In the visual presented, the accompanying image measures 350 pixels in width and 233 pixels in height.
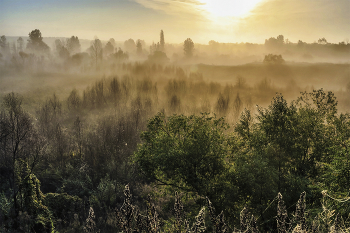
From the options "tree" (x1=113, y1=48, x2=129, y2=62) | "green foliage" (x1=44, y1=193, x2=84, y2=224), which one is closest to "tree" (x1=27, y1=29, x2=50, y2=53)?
"tree" (x1=113, y1=48, x2=129, y2=62)

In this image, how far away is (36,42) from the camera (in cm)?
14275

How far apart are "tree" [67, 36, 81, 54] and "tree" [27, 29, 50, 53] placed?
17.7 metres

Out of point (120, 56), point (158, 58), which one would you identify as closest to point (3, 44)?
point (120, 56)

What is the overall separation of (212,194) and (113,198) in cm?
1785

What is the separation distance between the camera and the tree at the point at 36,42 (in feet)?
464

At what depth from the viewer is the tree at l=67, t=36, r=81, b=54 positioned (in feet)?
525

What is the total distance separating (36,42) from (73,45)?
965 inches

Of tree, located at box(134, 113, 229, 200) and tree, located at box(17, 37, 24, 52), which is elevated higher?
tree, located at box(17, 37, 24, 52)

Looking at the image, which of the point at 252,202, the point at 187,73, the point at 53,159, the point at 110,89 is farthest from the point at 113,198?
the point at 187,73

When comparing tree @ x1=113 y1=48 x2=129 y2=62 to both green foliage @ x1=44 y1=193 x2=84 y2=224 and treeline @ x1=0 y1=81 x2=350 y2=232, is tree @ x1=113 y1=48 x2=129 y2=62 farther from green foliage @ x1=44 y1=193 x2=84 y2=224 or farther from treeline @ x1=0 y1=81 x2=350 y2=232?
green foliage @ x1=44 y1=193 x2=84 y2=224

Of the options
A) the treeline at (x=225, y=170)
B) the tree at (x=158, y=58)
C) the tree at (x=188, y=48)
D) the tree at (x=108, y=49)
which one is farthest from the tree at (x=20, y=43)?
the treeline at (x=225, y=170)

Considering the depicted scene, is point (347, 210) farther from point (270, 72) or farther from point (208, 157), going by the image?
point (270, 72)

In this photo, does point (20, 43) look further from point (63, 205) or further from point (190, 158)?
point (190, 158)

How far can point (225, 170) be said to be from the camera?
19547 millimetres
